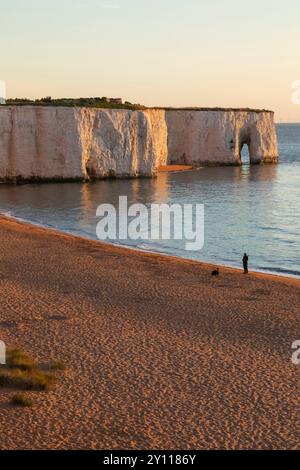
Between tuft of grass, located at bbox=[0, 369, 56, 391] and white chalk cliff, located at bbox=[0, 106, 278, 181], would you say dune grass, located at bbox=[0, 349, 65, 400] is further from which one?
white chalk cliff, located at bbox=[0, 106, 278, 181]

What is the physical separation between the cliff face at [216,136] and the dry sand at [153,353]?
5566 centimetres

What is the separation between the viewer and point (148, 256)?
26188 mm

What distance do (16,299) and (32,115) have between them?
3833 cm

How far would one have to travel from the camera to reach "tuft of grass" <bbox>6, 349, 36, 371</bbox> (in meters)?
12.2

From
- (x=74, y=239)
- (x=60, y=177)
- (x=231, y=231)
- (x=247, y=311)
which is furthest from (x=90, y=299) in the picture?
(x=60, y=177)

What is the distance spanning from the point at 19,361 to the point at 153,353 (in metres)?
2.92

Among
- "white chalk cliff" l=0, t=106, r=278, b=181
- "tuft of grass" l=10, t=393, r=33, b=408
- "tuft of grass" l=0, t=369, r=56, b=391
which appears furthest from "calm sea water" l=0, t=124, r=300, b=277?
"tuft of grass" l=10, t=393, r=33, b=408

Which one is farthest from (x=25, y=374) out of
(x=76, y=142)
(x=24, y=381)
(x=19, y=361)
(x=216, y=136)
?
(x=216, y=136)

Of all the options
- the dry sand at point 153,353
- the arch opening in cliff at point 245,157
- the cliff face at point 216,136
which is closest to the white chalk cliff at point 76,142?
the cliff face at point 216,136

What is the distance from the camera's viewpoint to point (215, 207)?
42.9 meters

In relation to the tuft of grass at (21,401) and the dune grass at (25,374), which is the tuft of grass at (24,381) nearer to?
the dune grass at (25,374)

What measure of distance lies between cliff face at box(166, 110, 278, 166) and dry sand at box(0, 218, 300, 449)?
183ft

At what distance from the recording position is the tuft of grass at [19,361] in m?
12.2
